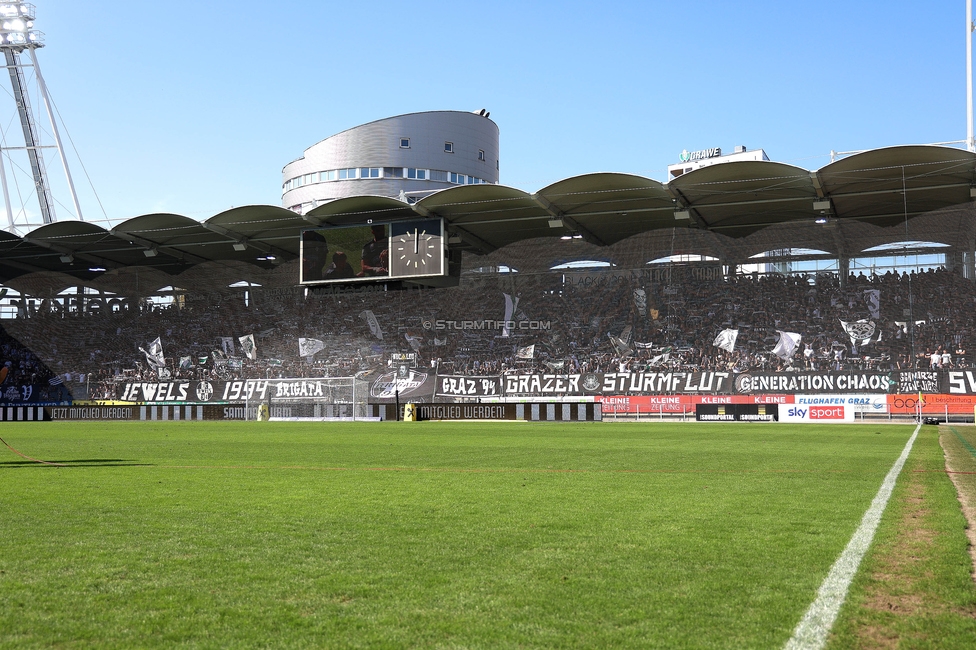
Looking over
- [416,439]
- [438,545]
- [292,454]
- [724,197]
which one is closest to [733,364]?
[724,197]

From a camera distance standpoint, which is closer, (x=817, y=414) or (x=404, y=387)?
(x=817, y=414)

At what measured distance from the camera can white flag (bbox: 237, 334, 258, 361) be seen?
54.2m

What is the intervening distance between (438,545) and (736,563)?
7.34ft

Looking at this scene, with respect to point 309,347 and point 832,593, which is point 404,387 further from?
point 832,593

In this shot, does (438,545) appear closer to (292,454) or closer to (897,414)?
(292,454)

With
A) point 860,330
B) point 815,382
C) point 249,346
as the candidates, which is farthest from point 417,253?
point 860,330

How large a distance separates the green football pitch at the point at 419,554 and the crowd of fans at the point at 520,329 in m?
32.8

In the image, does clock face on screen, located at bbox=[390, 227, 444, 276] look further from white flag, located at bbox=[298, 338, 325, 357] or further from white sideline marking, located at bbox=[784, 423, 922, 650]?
white sideline marking, located at bbox=[784, 423, 922, 650]

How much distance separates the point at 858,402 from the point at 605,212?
623 inches

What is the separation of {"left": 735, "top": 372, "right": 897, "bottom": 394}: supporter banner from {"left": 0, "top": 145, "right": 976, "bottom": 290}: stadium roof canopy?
8349mm

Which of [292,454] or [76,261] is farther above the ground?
[76,261]

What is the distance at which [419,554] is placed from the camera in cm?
635

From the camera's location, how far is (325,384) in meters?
49.7

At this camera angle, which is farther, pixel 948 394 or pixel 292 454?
pixel 948 394
